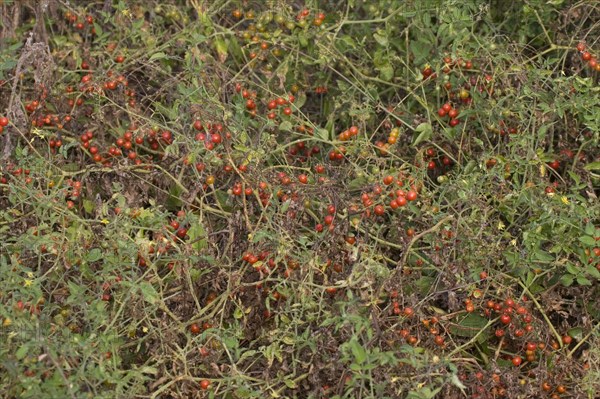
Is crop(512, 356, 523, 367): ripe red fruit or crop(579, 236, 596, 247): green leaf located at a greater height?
crop(579, 236, 596, 247): green leaf

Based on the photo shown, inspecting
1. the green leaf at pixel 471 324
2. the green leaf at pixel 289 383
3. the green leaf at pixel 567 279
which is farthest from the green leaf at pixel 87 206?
the green leaf at pixel 567 279

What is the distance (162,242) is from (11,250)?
578mm

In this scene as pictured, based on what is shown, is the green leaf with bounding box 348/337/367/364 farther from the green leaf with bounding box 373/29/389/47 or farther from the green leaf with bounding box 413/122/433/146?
the green leaf with bounding box 373/29/389/47

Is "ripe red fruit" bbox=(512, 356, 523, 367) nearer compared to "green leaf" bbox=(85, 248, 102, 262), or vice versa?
"green leaf" bbox=(85, 248, 102, 262)

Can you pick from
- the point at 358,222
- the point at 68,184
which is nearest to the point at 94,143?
the point at 68,184

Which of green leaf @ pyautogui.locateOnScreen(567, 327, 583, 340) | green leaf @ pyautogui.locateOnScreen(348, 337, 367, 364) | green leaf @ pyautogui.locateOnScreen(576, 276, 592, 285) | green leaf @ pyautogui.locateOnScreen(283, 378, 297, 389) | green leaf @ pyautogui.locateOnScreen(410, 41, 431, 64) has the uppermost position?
green leaf @ pyautogui.locateOnScreen(410, 41, 431, 64)

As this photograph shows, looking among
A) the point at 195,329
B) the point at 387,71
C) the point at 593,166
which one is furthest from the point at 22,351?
the point at 593,166

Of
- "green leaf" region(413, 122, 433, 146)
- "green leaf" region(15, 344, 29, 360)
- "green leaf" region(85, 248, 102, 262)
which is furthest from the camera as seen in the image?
"green leaf" region(413, 122, 433, 146)

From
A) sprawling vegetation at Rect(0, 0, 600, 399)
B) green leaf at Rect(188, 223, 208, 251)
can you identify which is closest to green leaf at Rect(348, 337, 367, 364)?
sprawling vegetation at Rect(0, 0, 600, 399)

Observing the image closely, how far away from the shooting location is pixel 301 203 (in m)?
3.54

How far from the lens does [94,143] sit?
4.00 m

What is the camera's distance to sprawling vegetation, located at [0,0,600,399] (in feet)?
10.5

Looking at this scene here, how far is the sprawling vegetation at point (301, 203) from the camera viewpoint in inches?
126

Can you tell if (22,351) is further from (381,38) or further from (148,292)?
(381,38)
